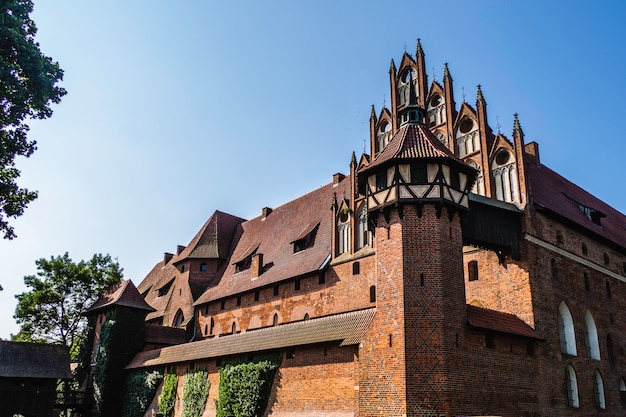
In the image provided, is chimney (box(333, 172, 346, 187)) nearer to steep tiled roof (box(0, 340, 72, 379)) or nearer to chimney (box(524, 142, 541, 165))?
chimney (box(524, 142, 541, 165))

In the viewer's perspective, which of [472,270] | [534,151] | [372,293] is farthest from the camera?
[534,151]

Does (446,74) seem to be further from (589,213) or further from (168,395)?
(168,395)

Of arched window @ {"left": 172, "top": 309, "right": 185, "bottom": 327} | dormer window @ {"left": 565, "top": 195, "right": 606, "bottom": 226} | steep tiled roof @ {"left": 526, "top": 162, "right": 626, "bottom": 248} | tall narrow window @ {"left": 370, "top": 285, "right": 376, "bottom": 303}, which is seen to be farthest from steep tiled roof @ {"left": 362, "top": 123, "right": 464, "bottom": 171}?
arched window @ {"left": 172, "top": 309, "right": 185, "bottom": 327}

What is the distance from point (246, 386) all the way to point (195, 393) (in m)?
3.81

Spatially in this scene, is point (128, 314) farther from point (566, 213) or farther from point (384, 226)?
point (566, 213)

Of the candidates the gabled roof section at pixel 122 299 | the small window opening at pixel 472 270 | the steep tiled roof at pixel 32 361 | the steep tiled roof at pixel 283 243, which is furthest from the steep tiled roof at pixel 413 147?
the steep tiled roof at pixel 32 361

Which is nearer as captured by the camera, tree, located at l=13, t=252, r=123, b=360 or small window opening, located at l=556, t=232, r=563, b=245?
small window opening, located at l=556, t=232, r=563, b=245

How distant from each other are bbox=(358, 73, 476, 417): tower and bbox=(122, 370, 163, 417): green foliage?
14.1 meters

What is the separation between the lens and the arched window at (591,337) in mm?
24188

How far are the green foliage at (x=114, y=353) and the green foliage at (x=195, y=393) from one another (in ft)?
22.1

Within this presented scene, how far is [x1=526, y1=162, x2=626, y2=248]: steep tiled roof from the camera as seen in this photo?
79.5 ft

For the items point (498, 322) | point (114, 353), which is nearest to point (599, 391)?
point (498, 322)

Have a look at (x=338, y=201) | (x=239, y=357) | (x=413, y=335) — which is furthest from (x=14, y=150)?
(x=338, y=201)

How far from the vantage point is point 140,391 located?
28.7 meters
